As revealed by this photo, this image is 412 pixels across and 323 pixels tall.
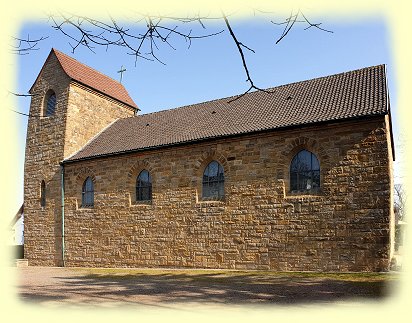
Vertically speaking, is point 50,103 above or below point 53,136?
above

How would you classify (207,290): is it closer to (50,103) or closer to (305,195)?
(305,195)

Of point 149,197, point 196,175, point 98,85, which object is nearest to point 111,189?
point 149,197

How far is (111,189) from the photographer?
1948 centimetres

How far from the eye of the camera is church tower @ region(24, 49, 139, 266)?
70.6ft

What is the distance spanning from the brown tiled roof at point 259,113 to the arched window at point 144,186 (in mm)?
1299

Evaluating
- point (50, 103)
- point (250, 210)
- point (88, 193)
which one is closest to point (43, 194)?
point (88, 193)

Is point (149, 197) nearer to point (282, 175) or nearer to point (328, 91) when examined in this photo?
point (282, 175)

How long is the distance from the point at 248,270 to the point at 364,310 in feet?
25.5

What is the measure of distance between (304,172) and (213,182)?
3.85m

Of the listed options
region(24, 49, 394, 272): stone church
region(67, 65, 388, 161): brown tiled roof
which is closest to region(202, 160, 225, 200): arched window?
region(24, 49, 394, 272): stone church

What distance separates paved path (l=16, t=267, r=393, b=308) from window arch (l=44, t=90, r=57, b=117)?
39.1 ft

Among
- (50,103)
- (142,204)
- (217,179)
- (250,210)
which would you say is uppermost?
(50,103)

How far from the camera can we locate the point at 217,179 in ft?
54.7

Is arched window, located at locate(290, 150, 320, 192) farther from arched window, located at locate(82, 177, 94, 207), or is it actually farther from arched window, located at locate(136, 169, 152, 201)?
arched window, located at locate(82, 177, 94, 207)
